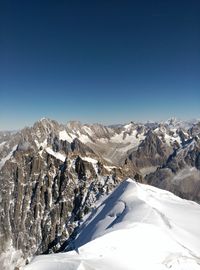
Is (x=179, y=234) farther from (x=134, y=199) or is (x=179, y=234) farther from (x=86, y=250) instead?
(x=134, y=199)

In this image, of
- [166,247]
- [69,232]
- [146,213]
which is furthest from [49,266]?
[69,232]

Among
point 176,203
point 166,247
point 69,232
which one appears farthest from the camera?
point 69,232

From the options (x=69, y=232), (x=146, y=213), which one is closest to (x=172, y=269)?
(x=146, y=213)

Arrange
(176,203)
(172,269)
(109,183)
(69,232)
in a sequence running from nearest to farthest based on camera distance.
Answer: (172,269), (176,203), (69,232), (109,183)

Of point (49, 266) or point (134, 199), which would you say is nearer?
point (49, 266)

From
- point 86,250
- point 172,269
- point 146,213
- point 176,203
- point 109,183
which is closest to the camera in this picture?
point 172,269

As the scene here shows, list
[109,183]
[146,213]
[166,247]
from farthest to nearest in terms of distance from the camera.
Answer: [109,183] → [146,213] → [166,247]

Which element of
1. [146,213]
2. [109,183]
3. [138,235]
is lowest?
[109,183]

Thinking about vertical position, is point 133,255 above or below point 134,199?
above

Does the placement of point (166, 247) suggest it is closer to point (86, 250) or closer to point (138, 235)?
point (138, 235)
